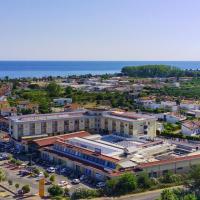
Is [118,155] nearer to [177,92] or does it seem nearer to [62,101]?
[62,101]

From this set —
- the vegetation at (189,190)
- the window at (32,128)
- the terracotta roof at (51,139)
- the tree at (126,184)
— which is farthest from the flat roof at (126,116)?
the tree at (126,184)

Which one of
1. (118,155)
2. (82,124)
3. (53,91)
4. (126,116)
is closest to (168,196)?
(118,155)

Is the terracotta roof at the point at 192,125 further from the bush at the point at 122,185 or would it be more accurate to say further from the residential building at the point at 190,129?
the bush at the point at 122,185

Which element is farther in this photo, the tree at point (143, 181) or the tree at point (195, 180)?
the tree at point (143, 181)

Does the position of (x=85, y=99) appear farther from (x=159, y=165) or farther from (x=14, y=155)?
(x=159, y=165)

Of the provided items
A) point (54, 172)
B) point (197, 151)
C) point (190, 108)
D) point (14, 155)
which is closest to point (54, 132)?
point (14, 155)
